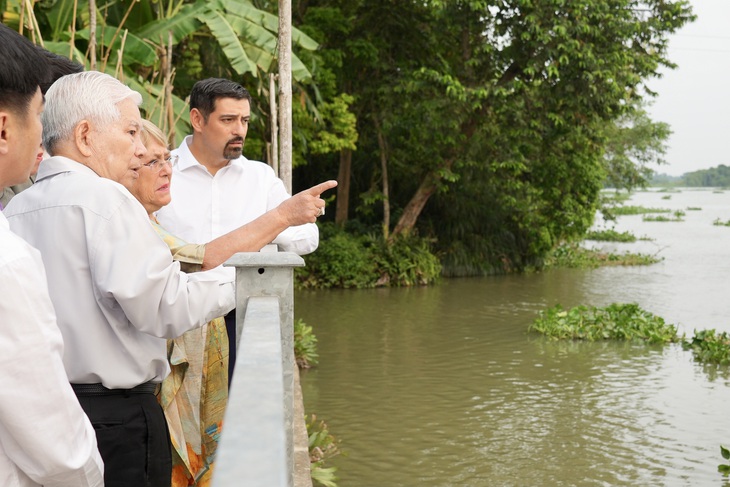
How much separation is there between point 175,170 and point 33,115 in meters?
2.26

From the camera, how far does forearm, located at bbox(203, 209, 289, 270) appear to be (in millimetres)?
2641

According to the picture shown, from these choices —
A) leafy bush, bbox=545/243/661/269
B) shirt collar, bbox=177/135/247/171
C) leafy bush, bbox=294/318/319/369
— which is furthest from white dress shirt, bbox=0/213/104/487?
leafy bush, bbox=545/243/661/269

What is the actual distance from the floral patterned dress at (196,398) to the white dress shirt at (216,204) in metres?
0.52

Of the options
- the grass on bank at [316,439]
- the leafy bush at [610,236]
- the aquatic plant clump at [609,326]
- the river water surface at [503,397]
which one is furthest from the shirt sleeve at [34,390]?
the leafy bush at [610,236]

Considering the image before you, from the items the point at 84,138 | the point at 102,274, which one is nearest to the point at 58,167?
the point at 84,138

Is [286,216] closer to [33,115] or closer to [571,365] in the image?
[33,115]

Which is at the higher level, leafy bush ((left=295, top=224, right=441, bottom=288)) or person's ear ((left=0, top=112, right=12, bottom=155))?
person's ear ((left=0, top=112, right=12, bottom=155))

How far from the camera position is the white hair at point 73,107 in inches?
92.6

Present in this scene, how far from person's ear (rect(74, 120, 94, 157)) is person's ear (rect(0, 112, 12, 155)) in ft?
2.21

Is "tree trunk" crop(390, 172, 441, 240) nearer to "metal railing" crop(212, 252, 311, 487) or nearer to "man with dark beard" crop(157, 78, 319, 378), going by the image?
"man with dark beard" crop(157, 78, 319, 378)

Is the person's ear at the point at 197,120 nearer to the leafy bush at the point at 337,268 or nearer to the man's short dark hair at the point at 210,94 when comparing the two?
the man's short dark hair at the point at 210,94

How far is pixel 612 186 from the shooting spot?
3419cm

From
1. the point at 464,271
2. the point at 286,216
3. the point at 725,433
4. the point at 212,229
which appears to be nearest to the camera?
the point at 286,216

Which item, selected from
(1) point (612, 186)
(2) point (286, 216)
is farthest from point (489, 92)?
(2) point (286, 216)
